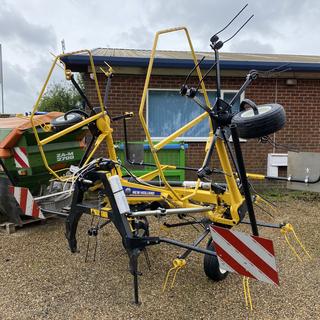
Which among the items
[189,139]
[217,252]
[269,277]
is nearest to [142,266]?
[217,252]

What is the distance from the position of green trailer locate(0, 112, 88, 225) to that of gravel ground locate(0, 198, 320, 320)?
19.8 inches

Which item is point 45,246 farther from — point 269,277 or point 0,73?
point 0,73

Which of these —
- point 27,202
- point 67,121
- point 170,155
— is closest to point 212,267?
point 67,121

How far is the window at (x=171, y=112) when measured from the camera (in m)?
6.93

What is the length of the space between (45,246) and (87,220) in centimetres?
103

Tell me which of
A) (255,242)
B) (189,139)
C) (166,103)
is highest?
(166,103)

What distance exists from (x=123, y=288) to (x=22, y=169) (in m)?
2.23

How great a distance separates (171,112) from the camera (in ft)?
23.0

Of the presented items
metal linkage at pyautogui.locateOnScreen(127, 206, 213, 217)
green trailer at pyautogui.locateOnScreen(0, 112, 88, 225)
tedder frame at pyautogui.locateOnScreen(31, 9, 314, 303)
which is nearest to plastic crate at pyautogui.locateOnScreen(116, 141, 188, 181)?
green trailer at pyautogui.locateOnScreen(0, 112, 88, 225)

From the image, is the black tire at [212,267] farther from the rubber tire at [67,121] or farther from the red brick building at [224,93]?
the red brick building at [224,93]

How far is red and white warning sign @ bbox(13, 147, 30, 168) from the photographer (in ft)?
14.5

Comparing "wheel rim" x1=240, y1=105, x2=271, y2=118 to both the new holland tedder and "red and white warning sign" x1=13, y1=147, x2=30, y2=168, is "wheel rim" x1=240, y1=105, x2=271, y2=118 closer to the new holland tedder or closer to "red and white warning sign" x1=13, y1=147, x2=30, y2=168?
the new holland tedder

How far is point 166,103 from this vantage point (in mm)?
Result: 6980

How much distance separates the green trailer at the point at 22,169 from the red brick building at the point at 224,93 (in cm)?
207
